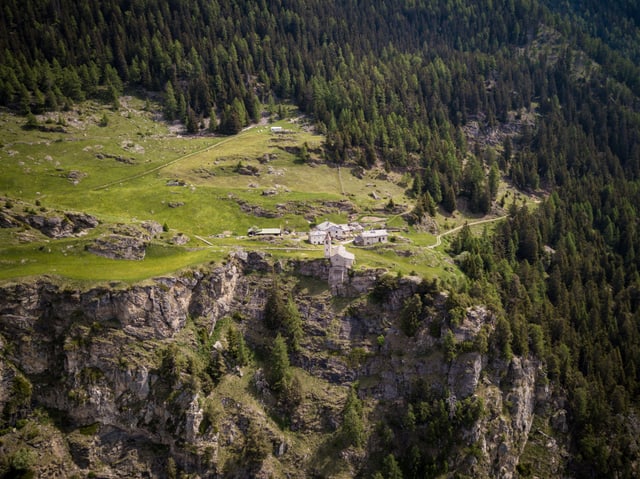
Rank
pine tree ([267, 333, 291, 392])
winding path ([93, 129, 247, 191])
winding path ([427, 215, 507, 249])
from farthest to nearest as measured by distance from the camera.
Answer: winding path ([93, 129, 247, 191]), winding path ([427, 215, 507, 249]), pine tree ([267, 333, 291, 392])

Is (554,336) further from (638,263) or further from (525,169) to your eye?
(525,169)

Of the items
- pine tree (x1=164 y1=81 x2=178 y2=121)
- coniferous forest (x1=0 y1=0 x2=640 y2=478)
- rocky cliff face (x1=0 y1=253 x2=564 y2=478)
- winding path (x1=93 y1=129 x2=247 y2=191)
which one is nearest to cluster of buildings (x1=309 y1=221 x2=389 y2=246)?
rocky cliff face (x1=0 y1=253 x2=564 y2=478)

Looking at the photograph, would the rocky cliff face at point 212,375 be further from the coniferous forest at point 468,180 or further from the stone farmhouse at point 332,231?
the stone farmhouse at point 332,231

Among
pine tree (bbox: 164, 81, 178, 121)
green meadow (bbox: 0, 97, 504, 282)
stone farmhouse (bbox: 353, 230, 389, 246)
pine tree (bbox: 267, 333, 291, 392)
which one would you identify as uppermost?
pine tree (bbox: 164, 81, 178, 121)

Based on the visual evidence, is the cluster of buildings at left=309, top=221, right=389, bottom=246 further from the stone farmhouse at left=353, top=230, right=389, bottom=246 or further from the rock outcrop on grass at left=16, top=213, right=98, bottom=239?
the rock outcrop on grass at left=16, top=213, right=98, bottom=239

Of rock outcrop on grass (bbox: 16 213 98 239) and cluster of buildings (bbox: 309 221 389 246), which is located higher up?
rock outcrop on grass (bbox: 16 213 98 239)

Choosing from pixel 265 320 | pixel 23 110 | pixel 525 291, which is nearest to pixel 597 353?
pixel 525 291
